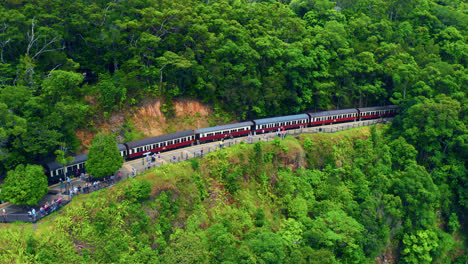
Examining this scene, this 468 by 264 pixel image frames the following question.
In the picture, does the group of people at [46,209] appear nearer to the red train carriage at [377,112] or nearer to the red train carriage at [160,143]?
the red train carriage at [160,143]

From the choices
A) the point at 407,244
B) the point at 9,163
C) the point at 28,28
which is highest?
the point at 28,28

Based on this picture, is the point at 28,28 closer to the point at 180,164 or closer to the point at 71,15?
the point at 71,15

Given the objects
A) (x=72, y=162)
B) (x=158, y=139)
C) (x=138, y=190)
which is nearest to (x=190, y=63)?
(x=158, y=139)

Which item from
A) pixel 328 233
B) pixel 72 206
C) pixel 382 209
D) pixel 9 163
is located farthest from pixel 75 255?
pixel 382 209

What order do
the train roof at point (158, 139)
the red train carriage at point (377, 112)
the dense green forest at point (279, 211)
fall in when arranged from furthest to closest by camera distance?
the red train carriage at point (377, 112) < the train roof at point (158, 139) < the dense green forest at point (279, 211)

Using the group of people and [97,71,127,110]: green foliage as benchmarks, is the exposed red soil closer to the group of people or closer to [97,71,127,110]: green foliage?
[97,71,127,110]: green foliage

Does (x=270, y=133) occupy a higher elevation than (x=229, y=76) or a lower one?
lower

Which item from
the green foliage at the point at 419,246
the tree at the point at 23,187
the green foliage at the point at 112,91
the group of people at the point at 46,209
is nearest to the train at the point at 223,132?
the tree at the point at 23,187
